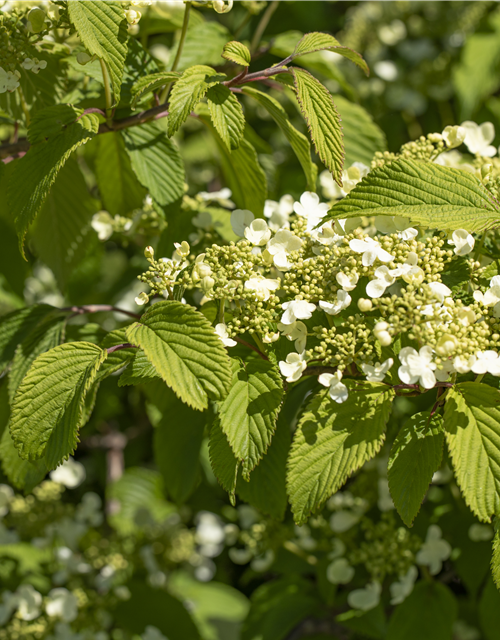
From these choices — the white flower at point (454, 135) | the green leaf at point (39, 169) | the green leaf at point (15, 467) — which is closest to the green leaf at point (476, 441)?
the white flower at point (454, 135)

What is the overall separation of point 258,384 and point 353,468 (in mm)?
182

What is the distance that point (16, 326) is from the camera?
121cm

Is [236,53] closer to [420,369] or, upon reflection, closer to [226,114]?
[226,114]

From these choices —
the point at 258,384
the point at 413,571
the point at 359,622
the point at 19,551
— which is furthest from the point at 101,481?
the point at 258,384

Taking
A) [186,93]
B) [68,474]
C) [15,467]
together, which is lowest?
[68,474]

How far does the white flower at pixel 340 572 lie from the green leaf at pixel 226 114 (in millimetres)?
978

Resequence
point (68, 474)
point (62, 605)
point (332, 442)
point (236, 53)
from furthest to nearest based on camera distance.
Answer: point (68, 474)
point (62, 605)
point (236, 53)
point (332, 442)

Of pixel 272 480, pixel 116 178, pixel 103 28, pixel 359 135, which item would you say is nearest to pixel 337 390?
pixel 272 480

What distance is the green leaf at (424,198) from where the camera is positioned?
86 centimetres

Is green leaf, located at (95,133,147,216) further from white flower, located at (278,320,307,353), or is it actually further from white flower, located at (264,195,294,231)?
white flower, located at (278,320,307,353)

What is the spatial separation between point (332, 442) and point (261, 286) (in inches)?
10.0

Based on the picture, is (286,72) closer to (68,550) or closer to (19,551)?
(68,550)

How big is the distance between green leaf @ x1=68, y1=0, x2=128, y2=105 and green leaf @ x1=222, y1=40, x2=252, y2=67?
0.16 m

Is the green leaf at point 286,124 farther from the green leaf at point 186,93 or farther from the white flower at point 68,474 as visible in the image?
the white flower at point 68,474
